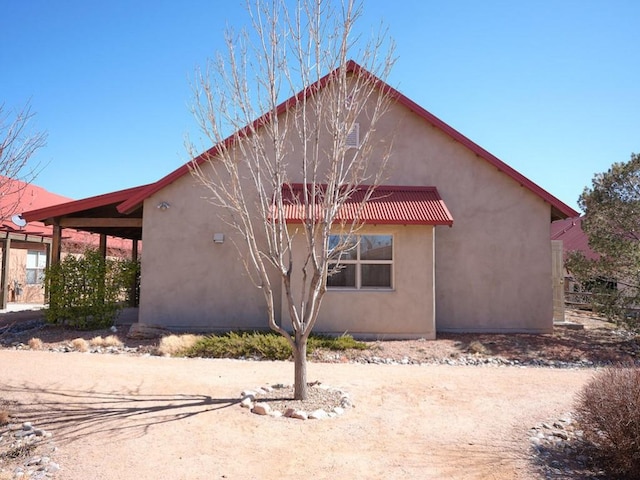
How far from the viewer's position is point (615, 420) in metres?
4.97

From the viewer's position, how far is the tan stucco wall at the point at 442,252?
1277 centimetres

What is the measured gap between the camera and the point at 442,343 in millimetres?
11500

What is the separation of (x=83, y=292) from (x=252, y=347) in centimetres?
528

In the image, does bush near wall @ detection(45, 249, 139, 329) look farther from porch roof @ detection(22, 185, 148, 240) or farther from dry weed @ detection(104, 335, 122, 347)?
dry weed @ detection(104, 335, 122, 347)

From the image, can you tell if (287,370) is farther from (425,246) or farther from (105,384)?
(425,246)

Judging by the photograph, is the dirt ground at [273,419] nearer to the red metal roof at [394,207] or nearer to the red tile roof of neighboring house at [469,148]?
the red metal roof at [394,207]

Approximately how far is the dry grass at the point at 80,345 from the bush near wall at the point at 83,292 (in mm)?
1777

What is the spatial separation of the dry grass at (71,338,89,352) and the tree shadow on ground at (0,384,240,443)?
3469mm

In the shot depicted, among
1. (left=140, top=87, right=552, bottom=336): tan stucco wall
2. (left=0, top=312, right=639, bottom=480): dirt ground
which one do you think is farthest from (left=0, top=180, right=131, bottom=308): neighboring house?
(left=0, top=312, right=639, bottom=480): dirt ground

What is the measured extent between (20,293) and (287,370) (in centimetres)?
1625

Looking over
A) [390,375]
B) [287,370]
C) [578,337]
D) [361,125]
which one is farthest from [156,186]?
Result: [578,337]

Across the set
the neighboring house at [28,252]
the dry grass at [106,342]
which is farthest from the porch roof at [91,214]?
the neighboring house at [28,252]

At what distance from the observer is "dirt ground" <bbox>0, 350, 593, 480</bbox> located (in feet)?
15.8

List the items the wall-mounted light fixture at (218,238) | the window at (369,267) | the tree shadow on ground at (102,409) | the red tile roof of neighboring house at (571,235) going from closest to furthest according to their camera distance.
→ the tree shadow on ground at (102,409)
the window at (369,267)
the wall-mounted light fixture at (218,238)
the red tile roof of neighboring house at (571,235)
